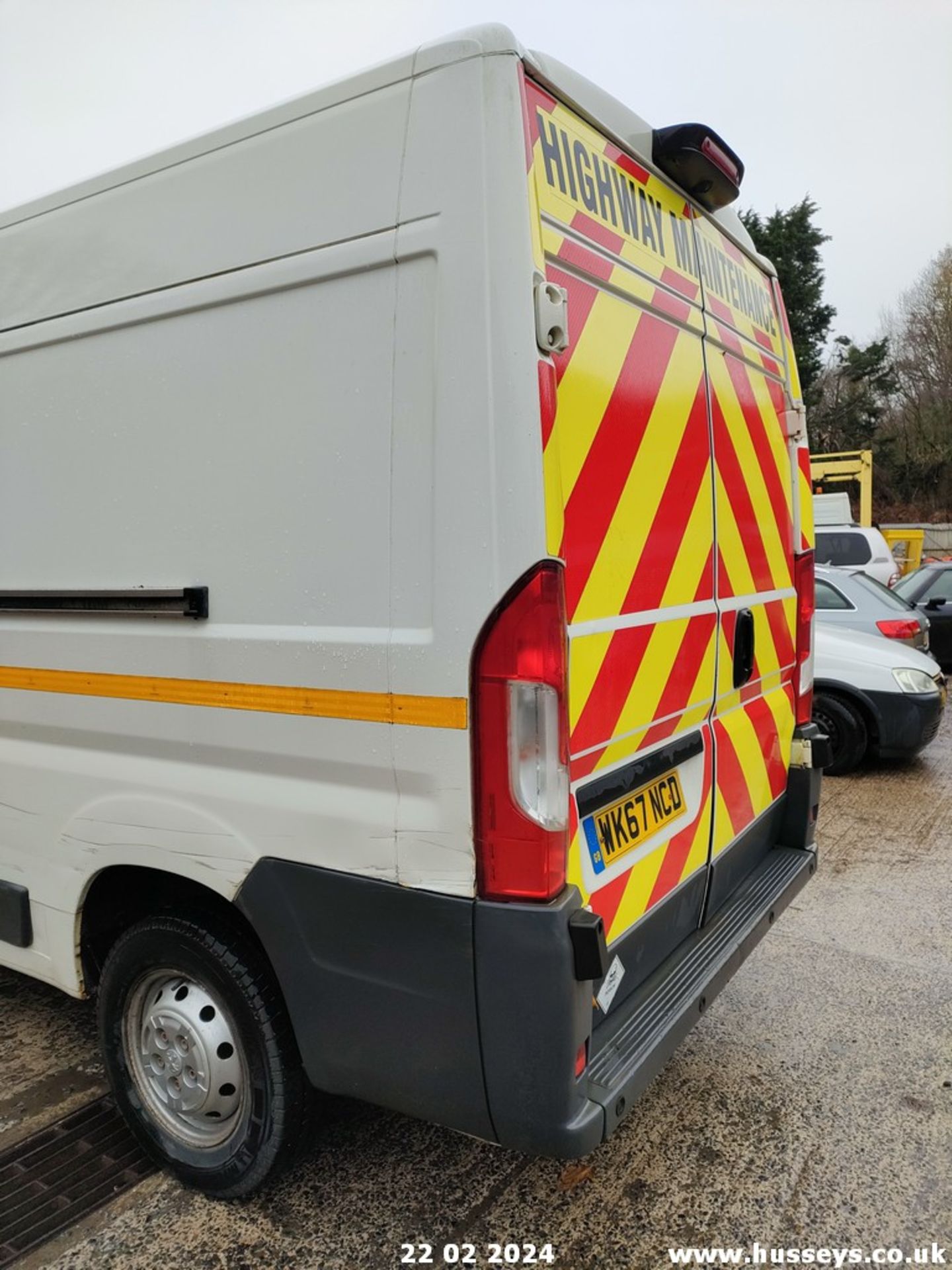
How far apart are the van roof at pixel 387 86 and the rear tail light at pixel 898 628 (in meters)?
6.04

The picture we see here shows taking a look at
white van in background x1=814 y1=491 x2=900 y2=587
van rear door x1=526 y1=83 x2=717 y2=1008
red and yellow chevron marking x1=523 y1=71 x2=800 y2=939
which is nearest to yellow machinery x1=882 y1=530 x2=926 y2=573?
white van in background x1=814 y1=491 x2=900 y2=587

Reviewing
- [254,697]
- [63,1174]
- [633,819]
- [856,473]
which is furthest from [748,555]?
[856,473]

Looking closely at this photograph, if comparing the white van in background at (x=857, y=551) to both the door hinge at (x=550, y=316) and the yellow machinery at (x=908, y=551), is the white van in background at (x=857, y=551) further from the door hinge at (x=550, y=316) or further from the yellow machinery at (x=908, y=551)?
the door hinge at (x=550, y=316)

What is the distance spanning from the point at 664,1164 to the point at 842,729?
4838mm

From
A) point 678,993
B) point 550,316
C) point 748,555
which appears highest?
point 550,316

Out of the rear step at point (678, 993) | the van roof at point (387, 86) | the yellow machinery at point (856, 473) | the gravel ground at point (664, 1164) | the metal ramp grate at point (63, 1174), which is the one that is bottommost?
the gravel ground at point (664, 1164)

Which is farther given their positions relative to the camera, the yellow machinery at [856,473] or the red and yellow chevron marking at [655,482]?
the yellow machinery at [856,473]

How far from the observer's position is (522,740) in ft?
6.17

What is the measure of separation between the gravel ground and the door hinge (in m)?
2.01

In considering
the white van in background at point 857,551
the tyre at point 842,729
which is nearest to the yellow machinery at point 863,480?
the white van in background at point 857,551

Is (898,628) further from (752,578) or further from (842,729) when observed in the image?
(752,578)

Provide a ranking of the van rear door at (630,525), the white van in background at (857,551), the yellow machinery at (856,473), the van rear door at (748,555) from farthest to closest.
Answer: the yellow machinery at (856,473)
the white van in background at (857,551)
the van rear door at (748,555)
the van rear door at (630,525)

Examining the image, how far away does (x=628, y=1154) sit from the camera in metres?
2.66

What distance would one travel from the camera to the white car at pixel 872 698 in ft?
21.9
